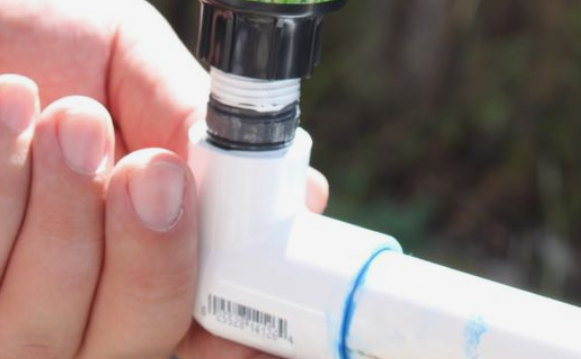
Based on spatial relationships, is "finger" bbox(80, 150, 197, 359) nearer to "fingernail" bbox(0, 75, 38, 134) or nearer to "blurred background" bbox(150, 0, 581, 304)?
"fingernail" bbox(0, 75, 38, 134)

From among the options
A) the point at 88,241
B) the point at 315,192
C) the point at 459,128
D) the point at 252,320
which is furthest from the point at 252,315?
the point at 459,128

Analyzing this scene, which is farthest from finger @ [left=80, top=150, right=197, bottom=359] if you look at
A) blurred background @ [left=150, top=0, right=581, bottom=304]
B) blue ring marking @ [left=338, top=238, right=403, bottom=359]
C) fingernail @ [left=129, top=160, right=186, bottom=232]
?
blurred background @ [left=150, top=0, right=581, bottom=304]

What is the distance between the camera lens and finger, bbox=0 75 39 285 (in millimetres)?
713

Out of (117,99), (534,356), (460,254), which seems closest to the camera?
(534,356)

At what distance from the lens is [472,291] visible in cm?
64

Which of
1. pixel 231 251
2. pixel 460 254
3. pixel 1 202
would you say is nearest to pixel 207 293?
pixel 231 251

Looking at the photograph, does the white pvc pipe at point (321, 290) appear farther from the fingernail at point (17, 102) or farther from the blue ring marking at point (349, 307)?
the fingernail at point (17, 102)

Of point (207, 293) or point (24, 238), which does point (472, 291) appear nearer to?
point (207, 293)

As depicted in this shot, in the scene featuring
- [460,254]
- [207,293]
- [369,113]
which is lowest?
[460,254]

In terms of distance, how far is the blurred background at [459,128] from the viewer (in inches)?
70.7

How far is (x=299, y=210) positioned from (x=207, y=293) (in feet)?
0.24

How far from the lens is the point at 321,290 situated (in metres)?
0.67

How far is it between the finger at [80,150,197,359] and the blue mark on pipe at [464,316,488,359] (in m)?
0.18

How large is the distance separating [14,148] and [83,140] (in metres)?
0.04
